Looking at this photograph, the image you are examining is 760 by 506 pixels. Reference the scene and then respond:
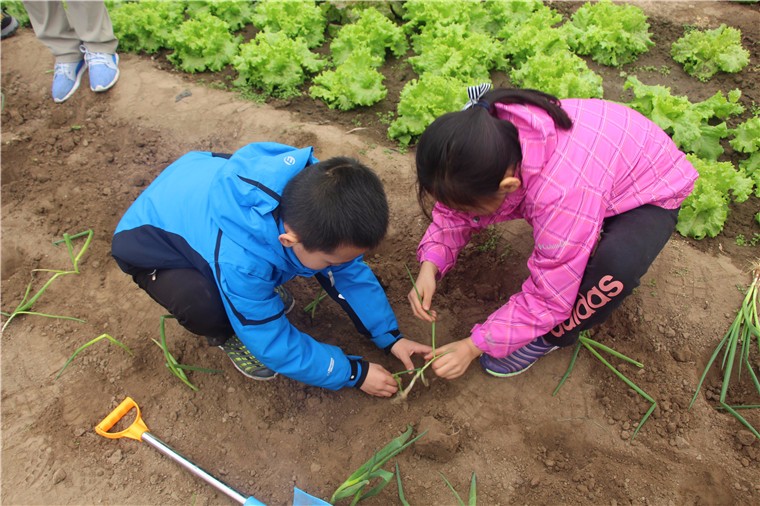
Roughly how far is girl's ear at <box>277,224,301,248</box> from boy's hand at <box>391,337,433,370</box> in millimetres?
825

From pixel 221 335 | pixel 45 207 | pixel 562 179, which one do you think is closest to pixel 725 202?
pixel 562 179

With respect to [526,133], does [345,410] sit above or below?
below

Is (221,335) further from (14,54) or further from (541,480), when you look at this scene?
(14,54)

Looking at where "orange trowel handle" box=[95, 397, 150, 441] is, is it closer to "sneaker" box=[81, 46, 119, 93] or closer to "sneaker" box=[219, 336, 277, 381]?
"sneaker" box=[219, 336, 277, 381]

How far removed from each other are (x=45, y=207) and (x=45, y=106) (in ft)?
3.97

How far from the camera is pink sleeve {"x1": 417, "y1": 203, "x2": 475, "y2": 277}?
248 centimetres

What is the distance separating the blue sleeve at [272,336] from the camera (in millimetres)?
2062

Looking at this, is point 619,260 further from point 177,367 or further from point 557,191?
point 177,367

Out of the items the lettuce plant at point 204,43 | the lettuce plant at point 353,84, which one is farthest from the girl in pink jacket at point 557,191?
the lettuce plant at point 204,43

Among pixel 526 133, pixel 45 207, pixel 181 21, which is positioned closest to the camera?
pixel 526 133

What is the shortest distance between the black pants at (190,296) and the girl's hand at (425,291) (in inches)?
33.9

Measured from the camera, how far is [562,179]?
1.94 metres

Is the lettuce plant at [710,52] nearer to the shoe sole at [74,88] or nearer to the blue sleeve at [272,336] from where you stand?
the blue sleeve at [272,336]

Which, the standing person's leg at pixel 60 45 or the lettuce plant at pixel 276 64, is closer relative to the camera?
the lettuce plant at pixel 276 64
